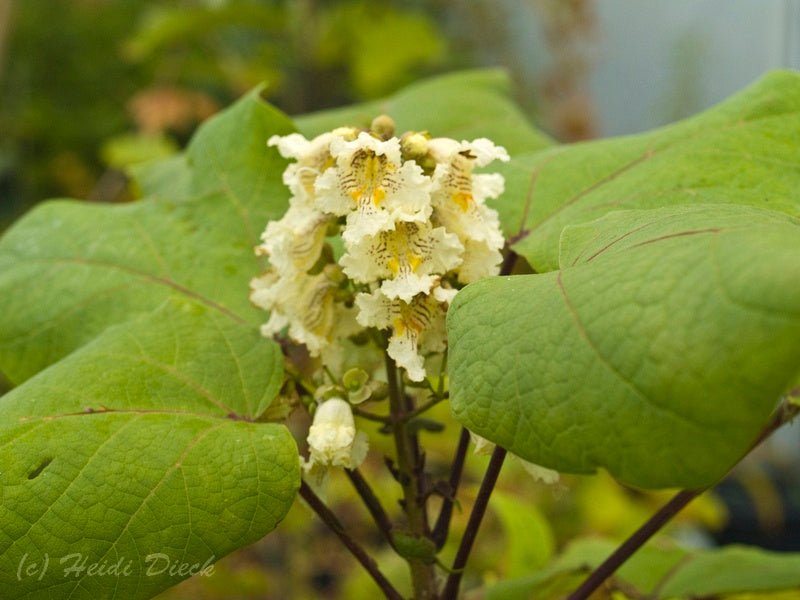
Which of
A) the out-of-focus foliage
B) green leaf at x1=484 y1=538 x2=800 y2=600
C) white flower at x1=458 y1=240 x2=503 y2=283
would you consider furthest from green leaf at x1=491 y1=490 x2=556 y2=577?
the out-of-focus foliage

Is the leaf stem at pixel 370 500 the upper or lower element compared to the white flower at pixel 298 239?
lower

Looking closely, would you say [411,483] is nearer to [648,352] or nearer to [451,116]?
[648,352]

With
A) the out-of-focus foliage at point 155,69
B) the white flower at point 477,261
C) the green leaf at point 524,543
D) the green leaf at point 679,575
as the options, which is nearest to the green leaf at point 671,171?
the white flower at point 477,261

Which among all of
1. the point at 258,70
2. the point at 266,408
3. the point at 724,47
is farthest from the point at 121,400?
the point at 724,47

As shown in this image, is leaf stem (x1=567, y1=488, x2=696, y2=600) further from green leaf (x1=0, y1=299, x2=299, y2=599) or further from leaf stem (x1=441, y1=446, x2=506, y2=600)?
green leaf (x1=0, y1=299, x2=299, y2=599)

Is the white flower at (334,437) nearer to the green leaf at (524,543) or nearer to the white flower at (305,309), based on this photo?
the white flower at (305,309)

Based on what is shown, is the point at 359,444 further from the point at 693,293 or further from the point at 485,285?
the point at 693,293

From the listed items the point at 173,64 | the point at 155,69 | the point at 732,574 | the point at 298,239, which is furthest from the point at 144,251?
the point at 155,69
